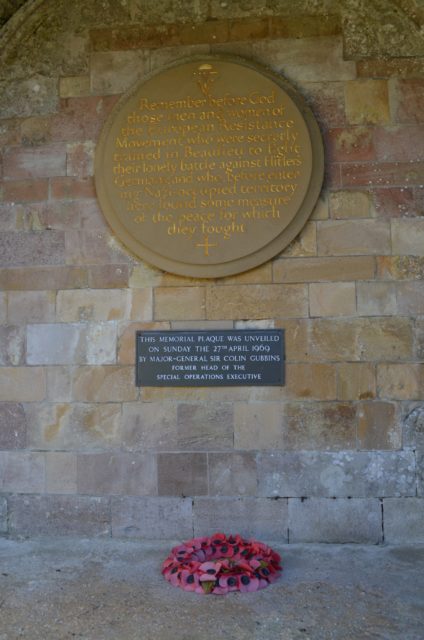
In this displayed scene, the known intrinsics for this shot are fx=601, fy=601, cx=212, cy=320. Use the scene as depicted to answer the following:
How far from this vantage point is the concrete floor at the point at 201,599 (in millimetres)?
2545

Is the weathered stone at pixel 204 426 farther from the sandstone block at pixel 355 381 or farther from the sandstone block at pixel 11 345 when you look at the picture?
the sandstone block at pixel 11 345

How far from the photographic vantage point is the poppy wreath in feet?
9.52

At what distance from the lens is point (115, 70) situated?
387 centimetres

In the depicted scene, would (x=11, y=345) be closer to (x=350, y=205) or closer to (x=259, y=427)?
(x=259, y=427)

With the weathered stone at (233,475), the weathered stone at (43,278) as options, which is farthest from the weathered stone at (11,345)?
the weathered stone at (233,475)

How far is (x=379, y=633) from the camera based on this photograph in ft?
8.21

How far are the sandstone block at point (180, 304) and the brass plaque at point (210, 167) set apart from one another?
0.39 feet

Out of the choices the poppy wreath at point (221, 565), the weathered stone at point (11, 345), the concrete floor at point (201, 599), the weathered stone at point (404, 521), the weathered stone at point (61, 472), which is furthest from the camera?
the weathered stone at point (11, 345)

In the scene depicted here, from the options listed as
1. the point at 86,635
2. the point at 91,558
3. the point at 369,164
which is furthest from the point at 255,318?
the point at 86,635

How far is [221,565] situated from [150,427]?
997mm

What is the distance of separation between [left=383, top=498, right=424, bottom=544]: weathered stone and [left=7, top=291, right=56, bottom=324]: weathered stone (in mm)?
2370

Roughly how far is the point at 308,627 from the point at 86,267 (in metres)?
2.39

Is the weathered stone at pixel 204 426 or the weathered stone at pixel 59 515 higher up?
the weathered stone at pixel 204 426

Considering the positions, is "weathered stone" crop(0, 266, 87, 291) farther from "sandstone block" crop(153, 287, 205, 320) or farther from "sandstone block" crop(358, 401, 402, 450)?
"sandstone block" crop(358, 401, 402, 450)
